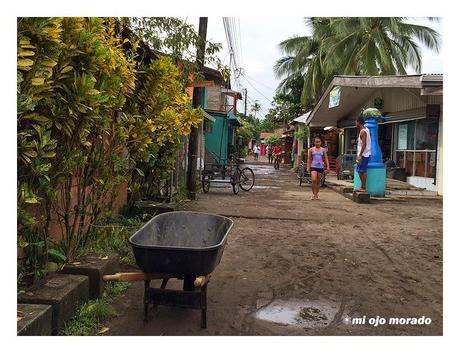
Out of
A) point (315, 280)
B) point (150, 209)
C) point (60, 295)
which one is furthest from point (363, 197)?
point (60, 295)

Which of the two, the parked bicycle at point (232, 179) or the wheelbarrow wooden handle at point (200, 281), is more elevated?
the parked bicycle at point (232, 179)

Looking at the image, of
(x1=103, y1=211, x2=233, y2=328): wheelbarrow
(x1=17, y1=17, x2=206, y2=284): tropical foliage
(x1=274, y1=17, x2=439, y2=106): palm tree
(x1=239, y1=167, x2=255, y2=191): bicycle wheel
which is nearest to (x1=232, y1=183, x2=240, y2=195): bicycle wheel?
(x1=239, y1=167, x2=255, y2=191): bicycle wheel

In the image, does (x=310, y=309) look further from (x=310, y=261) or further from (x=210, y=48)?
(x=210, y=48)

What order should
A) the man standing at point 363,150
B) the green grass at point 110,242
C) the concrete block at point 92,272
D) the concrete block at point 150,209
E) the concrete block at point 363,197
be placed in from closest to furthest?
1. the concrete block at point 92,272
2. the green grass at point 110,242
3. the concrete block at point 150,209
4. the man standing at point 363,150
5. the concrete block at point 363,197

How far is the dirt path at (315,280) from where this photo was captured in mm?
3217

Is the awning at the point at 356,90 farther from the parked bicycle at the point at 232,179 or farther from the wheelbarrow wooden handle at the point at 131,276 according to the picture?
the wheelbarrow wooden handle at the point at 131,276

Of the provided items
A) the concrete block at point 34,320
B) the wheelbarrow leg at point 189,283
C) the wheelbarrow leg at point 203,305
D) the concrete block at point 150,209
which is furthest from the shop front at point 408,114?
the concrete block at point 34,320

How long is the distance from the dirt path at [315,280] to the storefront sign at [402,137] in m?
5.76

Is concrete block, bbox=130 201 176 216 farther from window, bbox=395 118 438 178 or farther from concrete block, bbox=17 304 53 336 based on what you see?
window, bbox=395 118 438 178

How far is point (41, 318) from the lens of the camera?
2639 millimetres

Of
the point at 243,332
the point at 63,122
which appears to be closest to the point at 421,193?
the point at 243,332

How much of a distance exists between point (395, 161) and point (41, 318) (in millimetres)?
12891

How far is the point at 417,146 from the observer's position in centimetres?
1223

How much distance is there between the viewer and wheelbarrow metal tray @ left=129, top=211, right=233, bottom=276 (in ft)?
9.79
